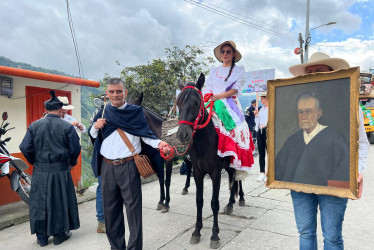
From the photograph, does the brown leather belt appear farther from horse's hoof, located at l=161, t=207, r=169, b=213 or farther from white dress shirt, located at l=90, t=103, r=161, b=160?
horse's hoof, located at l=161, t=207, r=169, b=213

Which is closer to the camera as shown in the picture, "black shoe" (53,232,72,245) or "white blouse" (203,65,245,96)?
"black shoe" (53,232,72,245)

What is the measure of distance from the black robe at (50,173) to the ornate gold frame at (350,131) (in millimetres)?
2778

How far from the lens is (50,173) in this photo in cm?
383

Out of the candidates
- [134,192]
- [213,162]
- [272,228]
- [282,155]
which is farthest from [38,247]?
[282,155]

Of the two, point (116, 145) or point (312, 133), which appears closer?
point (312, 133)

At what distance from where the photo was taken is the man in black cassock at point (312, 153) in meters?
1.87

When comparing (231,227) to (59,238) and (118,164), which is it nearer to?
(118,164)

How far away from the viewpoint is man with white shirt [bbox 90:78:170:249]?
2871mm

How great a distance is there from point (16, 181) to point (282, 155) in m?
4.46

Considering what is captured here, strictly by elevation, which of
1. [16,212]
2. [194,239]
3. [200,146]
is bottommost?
[16,212]

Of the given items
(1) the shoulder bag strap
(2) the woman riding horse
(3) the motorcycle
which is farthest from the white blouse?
(3) the motorcycle

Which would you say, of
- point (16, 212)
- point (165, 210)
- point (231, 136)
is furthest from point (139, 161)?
point (16, 212)

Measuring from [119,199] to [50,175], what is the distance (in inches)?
58.0

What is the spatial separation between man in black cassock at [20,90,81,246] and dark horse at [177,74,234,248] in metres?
1.69
